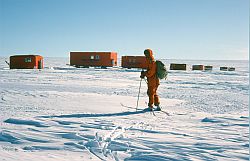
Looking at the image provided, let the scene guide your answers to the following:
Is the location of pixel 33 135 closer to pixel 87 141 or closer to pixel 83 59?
pixel 87 141

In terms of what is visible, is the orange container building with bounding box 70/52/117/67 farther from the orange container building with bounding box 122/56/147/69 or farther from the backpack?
the backpack

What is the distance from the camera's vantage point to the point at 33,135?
4613mm

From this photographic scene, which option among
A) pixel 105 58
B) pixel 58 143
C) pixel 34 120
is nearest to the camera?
pixel 58 143

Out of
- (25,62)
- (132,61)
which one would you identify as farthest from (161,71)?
(132,61)

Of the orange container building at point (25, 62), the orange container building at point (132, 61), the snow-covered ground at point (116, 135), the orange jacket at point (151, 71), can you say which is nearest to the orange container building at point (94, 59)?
the orange container building at point (132, 61)

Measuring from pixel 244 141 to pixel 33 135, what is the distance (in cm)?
338

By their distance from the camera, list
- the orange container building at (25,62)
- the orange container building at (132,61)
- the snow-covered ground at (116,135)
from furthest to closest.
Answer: the orange container building at (132,61) < the orange container building at (25,62) < the snow-covered ground at (116,135)

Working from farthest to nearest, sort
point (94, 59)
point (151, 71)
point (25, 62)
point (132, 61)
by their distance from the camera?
point (132, 61), point (94, 59), point (25, 62), point (151, 71)

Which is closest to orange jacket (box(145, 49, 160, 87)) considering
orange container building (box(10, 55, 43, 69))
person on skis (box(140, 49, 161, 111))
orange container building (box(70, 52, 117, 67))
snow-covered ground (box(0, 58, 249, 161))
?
person on skis (box(140, 49, 161, 111))

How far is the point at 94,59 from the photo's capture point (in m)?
39.9

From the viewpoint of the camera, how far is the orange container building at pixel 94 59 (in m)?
39.6

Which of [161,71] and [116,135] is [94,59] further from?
[116,135]

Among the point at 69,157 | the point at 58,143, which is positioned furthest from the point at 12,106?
the point at 69,157

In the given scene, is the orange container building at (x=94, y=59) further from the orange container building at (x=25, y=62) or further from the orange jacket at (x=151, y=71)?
the orange jacket at (x=151, y=71)
